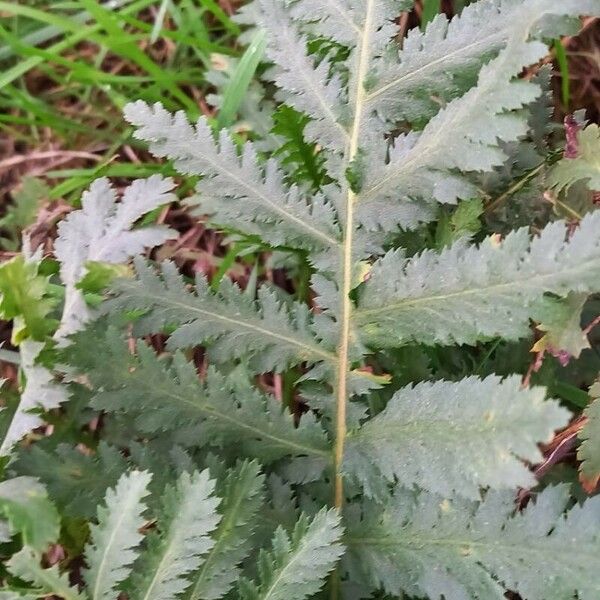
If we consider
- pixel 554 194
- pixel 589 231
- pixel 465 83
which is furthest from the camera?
pixel 554 194

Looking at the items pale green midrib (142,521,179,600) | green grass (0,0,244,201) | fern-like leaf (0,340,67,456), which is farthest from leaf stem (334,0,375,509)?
green grass (0,0,244,201)

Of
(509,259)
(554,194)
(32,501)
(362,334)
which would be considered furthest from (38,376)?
(554,194)

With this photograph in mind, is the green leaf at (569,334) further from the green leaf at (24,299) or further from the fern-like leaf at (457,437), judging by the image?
the green leaf at (24,299)

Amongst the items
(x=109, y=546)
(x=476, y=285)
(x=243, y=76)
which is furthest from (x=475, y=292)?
(x=243, y=76)

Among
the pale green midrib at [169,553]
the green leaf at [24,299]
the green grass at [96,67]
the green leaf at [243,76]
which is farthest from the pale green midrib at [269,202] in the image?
the green grass at [96,67]

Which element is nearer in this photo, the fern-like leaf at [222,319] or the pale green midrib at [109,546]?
the pale green midrib at [109,546]

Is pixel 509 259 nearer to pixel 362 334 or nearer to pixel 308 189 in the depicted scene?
pixel 362 334

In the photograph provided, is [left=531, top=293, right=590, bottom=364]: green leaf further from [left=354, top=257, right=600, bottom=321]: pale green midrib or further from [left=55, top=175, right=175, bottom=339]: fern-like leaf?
[left=55, top=175, right=175, bottom=339]: fern-like leaf
